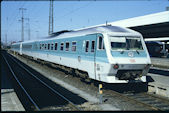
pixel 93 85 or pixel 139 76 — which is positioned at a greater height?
pixel 139 76

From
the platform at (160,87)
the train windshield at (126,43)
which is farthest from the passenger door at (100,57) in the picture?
the platform at (160,87)

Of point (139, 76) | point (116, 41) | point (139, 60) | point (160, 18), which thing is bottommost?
point (139, 76)

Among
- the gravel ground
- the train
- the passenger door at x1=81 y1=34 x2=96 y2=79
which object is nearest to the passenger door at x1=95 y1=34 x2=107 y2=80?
the train

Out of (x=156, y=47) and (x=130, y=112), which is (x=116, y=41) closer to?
(x=130, y=112)

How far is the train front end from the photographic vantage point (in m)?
9.73

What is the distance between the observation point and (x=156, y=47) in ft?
138

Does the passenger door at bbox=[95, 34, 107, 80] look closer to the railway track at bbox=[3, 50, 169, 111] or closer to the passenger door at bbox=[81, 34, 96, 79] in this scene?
the passenger door at bbox=[81, 34, 96, 79]

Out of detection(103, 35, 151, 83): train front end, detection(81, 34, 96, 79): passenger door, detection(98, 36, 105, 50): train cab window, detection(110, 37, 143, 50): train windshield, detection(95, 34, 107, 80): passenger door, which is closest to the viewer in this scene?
detection(103, 35, 151, 83): train front end

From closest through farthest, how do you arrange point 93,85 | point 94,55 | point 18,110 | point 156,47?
point 18,110 → point 94,55 → point 93,85 → point 156,47

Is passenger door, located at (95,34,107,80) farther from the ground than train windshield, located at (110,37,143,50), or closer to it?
closer to it

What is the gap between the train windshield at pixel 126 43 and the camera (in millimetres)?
10234

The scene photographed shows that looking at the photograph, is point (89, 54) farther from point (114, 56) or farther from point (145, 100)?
point (145, 100)

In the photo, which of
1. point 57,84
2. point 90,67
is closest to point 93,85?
Result: point 90,67

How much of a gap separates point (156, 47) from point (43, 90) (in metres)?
35.4
